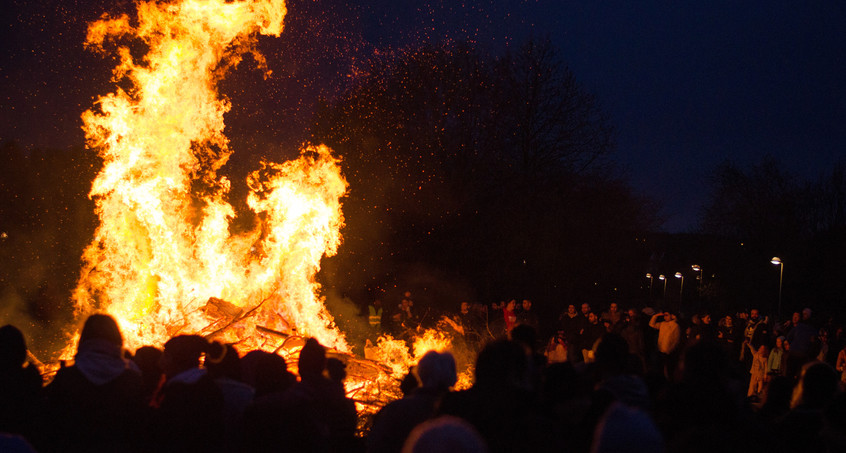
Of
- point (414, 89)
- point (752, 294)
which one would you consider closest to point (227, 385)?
point (414, 89)

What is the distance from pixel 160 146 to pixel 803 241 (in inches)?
1385

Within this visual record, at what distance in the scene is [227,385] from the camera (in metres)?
4.05

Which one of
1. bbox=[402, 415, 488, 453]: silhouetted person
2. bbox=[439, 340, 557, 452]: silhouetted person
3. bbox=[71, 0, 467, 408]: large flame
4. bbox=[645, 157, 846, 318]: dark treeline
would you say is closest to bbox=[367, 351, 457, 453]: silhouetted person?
bbox=[439, 340, 557, 452]: silhouetted person

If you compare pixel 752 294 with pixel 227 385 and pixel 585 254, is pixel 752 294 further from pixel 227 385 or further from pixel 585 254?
pixel 227 385

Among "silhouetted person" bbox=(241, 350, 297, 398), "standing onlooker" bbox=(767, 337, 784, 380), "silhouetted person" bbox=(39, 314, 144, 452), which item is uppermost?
"standing onlooker" bbox=(767, 337, 784, 380)

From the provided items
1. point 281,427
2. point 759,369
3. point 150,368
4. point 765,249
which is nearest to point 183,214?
point 150,368

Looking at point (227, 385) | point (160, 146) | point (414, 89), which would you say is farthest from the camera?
point (414, 89)

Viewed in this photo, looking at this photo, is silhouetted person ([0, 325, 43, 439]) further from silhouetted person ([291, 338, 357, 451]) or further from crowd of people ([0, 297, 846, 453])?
silhouetted person ([291, 338, 357, 451])

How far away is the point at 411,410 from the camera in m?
3.51

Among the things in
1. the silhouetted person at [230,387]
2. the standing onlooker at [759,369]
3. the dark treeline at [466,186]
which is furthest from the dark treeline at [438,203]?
the silhouetted person at [230,387]

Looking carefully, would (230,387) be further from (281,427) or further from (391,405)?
(391,405)

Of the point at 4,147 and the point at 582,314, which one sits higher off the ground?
the point at 4,147

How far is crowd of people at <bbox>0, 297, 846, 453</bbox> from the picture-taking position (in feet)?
9.96

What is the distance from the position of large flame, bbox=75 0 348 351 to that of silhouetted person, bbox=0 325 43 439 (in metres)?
5.08
